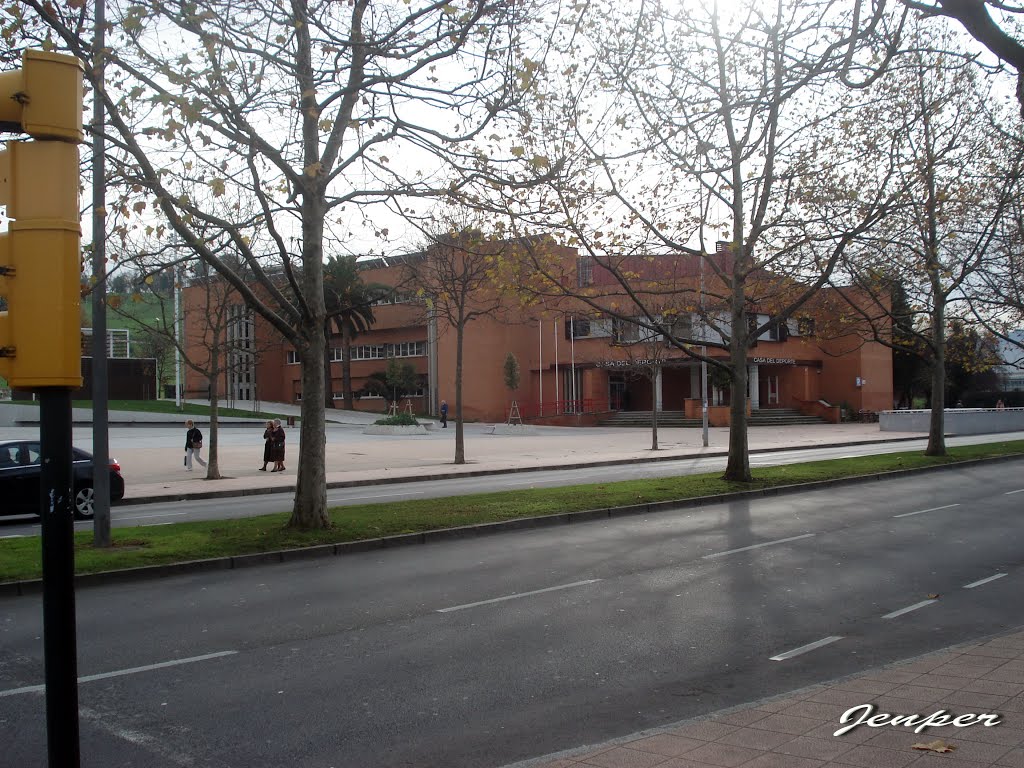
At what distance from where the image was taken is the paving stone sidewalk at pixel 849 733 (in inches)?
168

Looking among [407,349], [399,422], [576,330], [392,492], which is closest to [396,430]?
[399,422]

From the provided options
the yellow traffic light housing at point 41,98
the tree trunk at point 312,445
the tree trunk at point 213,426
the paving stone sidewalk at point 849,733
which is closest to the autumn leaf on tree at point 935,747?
the paving stone sidewalk at point 849,733

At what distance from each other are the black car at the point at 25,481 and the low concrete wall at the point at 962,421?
40.0m

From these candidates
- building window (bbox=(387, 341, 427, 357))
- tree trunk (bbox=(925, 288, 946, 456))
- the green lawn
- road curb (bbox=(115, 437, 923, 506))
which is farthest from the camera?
building window (bbox=(387, 341, 427, 357))

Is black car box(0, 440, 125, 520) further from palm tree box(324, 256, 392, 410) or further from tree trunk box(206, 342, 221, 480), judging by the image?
palm tree box(324, 256, 392, 410)

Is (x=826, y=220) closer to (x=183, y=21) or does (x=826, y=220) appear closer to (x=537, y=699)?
(x=183, y=21)

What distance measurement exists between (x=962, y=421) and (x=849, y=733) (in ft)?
151

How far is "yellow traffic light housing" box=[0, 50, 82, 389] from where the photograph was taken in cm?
274

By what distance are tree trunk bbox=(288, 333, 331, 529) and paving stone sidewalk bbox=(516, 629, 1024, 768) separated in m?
8.23

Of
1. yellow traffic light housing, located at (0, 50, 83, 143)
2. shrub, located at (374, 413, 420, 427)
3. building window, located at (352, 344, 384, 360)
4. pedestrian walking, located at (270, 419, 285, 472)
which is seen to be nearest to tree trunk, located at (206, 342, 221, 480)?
pedestrian walking, located at (270, 419, 285, 472)

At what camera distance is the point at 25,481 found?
16.3 meters

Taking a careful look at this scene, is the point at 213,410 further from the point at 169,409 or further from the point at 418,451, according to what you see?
the point at 169,409

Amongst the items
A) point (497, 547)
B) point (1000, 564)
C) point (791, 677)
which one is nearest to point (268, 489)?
point (497, 547)

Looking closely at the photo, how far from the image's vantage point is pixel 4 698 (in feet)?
19.1
